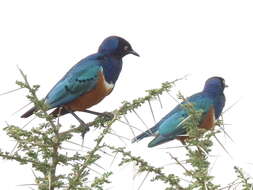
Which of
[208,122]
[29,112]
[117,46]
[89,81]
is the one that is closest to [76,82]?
[89,81]

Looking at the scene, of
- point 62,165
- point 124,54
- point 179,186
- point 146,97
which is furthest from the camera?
point 124,54

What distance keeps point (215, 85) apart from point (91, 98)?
3144mm

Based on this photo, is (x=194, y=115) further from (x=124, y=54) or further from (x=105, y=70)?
(x=124, y=54)

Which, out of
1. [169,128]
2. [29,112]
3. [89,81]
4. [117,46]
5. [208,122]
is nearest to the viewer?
[29,112]

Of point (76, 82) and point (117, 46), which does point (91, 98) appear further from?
point (117, 46)

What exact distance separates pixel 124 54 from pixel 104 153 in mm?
5536

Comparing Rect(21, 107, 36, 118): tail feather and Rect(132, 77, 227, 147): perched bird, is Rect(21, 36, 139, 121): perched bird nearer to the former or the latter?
Rect(21, 107, 36, 118): tail feather

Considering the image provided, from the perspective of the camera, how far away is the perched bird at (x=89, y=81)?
813 cm

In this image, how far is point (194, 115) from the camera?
3668 millimetres

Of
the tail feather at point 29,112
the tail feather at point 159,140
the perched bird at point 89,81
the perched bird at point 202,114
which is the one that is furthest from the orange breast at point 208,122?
the tail feather at point 29,112

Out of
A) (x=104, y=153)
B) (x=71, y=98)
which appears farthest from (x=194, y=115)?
(x=71, y=98)

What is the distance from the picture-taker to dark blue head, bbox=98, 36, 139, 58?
30.7ft

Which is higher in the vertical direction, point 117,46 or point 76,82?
point 117,46

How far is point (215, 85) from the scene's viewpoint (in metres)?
10.7
